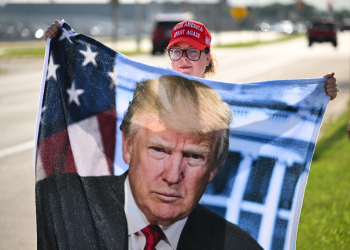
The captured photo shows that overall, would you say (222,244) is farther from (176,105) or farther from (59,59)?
(59,59)

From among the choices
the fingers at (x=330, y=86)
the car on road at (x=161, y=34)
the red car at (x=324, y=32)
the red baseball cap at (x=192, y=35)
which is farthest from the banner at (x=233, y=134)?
the red car at (x=324, y=32)

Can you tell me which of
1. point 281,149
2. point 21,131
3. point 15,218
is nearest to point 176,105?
point 281,149

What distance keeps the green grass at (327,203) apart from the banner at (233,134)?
1537 mm

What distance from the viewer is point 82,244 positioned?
3.29m

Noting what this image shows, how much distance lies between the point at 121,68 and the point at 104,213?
867 millimetres

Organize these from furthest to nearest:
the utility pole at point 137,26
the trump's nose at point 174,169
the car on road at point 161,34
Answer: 1. the utility pole at point 137,26
2. the car on road at point 161,34
3. the trump's nose at point 174,169

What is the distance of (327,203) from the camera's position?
5.85 m

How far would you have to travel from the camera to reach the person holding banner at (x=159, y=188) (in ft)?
10.4

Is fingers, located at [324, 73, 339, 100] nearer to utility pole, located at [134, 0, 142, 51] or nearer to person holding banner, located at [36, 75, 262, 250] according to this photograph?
person holding banner, located at [36, 75, 262, 250]

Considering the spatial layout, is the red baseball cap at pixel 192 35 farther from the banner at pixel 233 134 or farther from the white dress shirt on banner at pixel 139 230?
the white dress shirt on banner at pixel 139 230

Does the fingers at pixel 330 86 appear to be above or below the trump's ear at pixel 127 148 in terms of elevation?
above

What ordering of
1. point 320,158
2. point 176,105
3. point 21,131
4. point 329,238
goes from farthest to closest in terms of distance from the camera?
point 21,131 → point 320,158 → point 329,238 → point 176,105

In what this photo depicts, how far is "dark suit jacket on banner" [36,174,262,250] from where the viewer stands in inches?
128

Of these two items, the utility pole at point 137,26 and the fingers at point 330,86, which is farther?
the utility pole at point 137,26
